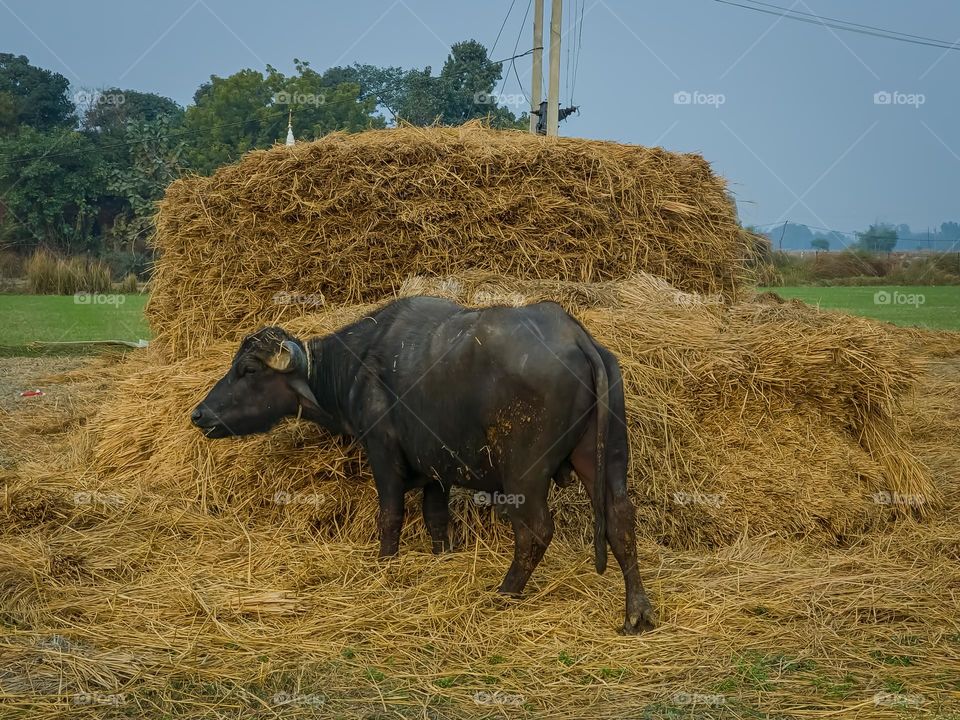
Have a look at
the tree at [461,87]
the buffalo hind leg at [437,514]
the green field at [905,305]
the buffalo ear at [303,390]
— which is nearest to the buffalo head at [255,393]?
the buffalo ear at [303,390]

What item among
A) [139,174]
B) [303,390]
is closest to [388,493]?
[303,390]

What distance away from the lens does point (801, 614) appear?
552 centimetres

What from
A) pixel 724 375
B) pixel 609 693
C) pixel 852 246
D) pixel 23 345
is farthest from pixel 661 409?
pixel 852 246

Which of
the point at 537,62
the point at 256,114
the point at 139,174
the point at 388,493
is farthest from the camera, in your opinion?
the point at 256,114

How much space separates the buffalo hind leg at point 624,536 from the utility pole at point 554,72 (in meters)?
15.0

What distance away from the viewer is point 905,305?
3272 cm

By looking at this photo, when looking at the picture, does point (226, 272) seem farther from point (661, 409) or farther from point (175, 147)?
point (175, 147)

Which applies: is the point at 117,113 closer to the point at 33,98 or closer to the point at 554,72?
the point at 33,98

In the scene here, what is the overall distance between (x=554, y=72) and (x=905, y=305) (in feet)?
62.7

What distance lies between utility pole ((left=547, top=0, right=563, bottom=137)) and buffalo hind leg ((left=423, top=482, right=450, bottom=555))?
1412 centimetres

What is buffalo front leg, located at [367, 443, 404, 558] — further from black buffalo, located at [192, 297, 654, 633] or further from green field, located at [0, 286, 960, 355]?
green field, located at [0, 286, 960, 355]

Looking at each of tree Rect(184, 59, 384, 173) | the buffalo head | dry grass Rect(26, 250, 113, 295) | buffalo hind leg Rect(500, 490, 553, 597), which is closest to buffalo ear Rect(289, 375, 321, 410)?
the buffalo head

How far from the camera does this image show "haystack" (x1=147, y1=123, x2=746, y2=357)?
9039 millimetres

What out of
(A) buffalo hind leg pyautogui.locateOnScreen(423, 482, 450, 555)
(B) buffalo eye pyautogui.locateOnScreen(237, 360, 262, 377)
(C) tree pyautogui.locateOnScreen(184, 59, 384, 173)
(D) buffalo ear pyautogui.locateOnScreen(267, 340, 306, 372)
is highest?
(C) tree pyautogui.locateOnScreen(184, 59, 384, 173)
